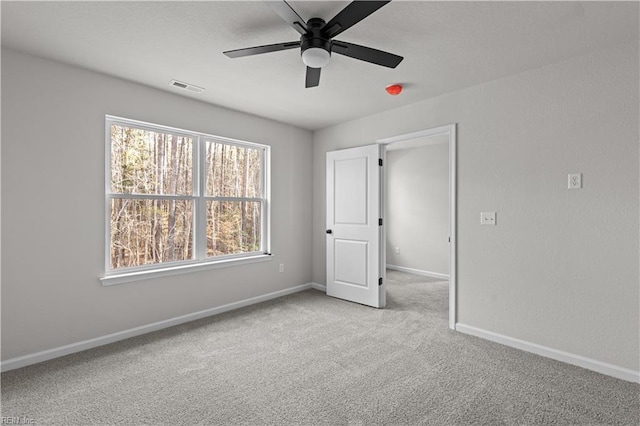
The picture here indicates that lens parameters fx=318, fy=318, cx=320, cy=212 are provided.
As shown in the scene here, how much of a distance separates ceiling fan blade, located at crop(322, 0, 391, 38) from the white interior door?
226cm

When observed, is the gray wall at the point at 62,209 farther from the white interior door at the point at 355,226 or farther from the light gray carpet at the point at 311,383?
the white interior door at the point at 355,226

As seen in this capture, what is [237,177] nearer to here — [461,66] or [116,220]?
[116,220]

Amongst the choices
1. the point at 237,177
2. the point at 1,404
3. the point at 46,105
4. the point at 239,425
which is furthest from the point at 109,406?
the point at 237,177

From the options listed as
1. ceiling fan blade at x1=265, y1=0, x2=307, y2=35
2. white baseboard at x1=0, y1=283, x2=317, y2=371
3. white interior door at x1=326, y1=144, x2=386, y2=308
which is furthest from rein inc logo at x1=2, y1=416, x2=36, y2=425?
white interior door at x1=326, y1=144, x2=386, y2=308

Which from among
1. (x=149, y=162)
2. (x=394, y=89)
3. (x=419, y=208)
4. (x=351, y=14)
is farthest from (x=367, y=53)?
(x=419, y=208)

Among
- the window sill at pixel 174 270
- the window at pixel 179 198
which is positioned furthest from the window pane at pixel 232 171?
the window sill at pixel 174 270

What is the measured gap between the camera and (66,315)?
2.72 metres

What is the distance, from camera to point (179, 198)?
11.5ft

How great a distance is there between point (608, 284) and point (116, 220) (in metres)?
4.25

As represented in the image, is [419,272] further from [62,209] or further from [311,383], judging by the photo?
[62,209]

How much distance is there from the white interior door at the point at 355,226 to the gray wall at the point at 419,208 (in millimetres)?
1959

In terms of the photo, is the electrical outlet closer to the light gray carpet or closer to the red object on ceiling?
the light gray carpet

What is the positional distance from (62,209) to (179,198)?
1.03 meters

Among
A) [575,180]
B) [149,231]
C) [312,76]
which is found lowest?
[149,231]
